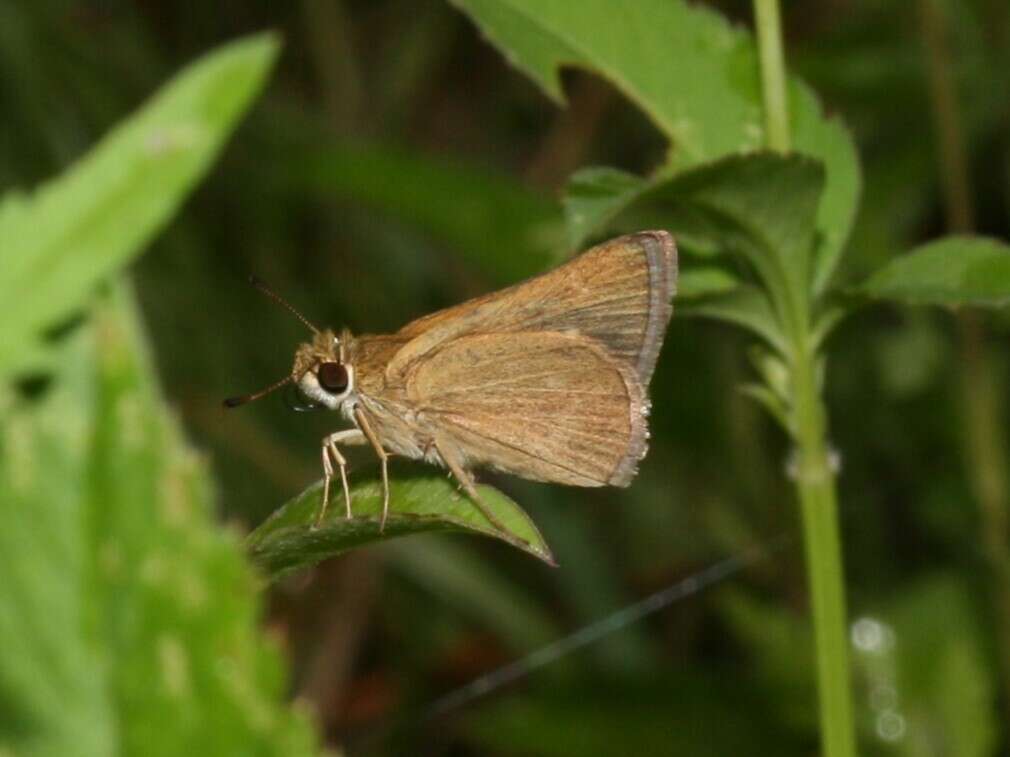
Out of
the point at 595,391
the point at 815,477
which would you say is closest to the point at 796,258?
the point at 815,477

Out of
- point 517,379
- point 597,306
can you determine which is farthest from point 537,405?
point 597,306

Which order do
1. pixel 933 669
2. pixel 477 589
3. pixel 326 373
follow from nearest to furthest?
pixel 326 373 < pixel 933 669 < pixel 477 589

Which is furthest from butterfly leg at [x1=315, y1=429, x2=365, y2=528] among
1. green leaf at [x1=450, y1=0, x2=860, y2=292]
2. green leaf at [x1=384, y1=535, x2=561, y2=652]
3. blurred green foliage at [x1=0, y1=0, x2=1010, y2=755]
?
green leaf at [x1=384, y1=535, x2=561, y2=652]

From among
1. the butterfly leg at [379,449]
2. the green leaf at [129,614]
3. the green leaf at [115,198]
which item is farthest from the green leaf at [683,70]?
the green leaf at [129,614]

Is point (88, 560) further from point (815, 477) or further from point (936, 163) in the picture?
point (936, 163)

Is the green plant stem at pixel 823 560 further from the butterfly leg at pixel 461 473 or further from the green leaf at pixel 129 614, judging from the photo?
the green leaf at pixel 129 614

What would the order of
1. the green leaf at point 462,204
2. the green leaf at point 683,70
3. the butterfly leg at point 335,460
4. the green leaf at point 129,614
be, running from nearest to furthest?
the green leaf at point 129,614
the butterfly leg at point 335,460
the green leaf at point 683,70
the green leaf at point 462,204

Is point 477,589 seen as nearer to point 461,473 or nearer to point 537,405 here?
point 537,405

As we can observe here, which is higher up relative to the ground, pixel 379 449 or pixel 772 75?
pixel 772 75
